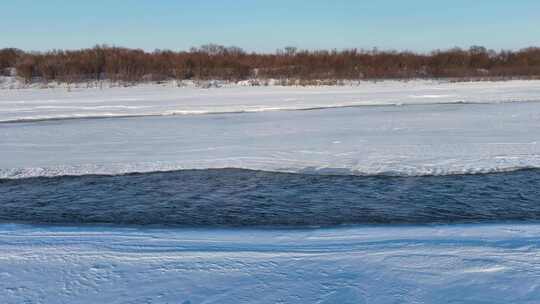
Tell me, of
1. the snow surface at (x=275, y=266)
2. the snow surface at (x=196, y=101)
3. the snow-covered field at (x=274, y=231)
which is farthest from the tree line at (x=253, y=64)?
the snow surface at (x=275, y=266)

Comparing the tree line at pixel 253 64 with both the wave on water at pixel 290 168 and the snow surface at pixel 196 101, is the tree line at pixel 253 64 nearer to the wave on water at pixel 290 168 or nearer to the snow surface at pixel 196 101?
the snow surface at pixel 196 101

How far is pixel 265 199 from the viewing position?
6.21m

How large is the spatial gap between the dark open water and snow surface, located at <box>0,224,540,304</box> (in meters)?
0.59

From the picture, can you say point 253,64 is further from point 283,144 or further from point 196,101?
point 283,144

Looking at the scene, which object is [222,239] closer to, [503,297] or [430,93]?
[503,297]

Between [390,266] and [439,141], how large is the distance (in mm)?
5963

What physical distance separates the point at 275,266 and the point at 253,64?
3271 centimetres

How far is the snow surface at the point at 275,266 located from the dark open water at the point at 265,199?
0.59 m

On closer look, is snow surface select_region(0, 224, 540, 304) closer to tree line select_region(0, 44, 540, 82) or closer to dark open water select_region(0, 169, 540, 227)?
dark open water select_region(0, 169, 540, 227)

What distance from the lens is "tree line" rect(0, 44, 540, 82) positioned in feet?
102

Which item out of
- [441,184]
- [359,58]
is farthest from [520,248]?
[359,58]

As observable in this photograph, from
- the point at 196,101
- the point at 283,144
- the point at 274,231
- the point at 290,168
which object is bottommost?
the point at 274,231

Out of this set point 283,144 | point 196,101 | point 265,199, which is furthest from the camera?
point 196,101

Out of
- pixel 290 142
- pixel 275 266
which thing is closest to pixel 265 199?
pixel 275 266
